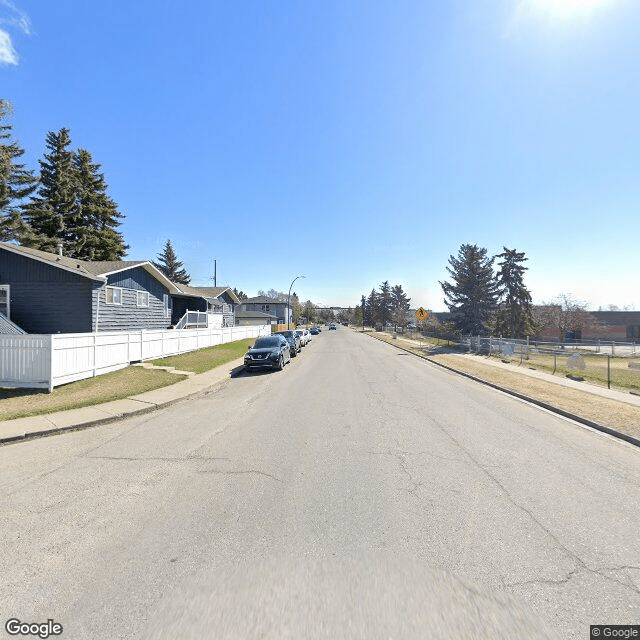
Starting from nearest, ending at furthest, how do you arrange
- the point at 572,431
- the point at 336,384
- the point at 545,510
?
the point at 545,510 → the point at 572,431 → the point at 336,384

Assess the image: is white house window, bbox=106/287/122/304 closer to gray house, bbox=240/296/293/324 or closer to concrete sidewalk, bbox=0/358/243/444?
concrete sidewalk, bbox=0/358/243/444

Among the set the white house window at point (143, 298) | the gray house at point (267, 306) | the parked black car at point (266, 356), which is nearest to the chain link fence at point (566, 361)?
the parked black car at point (266, 356)

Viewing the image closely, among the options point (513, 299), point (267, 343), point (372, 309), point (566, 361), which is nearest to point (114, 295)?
point (267, 343)

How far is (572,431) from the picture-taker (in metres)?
6.96

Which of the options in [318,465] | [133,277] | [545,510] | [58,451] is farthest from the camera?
[133,277]

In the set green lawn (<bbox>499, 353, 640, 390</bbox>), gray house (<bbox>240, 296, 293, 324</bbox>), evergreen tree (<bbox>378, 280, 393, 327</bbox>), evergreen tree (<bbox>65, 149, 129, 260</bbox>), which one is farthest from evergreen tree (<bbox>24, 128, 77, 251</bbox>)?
evergreen tree (<bbox>378, 280, 393, 327</bbox>)

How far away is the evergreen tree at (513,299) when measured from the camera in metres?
36.3

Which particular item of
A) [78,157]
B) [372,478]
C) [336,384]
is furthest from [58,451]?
[78,157]

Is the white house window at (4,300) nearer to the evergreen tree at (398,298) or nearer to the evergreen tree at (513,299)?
the evergreen tree at (513,299)

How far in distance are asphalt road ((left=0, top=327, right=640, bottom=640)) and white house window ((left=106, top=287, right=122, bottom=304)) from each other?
14.0 metres

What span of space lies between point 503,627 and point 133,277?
22.9 m

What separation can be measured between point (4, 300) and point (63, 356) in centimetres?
1084

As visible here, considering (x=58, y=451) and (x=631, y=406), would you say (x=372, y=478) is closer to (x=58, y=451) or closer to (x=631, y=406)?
(x=58, y=451)

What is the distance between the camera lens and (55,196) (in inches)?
1310
